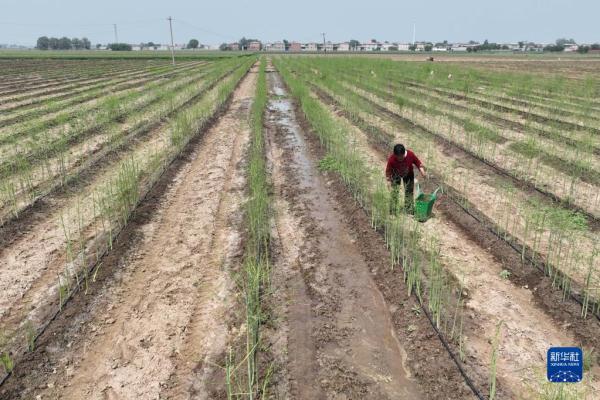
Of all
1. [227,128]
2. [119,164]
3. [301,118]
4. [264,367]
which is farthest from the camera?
[301,118]

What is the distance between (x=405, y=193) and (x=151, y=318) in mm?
3472

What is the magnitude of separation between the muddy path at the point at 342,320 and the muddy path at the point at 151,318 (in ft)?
1.87

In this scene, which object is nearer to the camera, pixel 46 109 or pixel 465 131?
pixel 465 131

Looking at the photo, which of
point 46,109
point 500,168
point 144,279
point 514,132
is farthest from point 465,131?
point 46,109

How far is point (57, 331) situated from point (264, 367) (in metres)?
1.81

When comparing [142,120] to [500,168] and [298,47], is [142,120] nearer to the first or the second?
[500,168]

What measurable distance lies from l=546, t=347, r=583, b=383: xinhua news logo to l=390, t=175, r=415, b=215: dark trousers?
352 cm

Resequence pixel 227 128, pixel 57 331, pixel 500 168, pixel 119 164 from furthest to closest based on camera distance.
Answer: pixel 227 128
pixel 119 164
pixel 500 168
pixel 57 331

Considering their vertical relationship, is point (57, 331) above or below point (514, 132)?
below

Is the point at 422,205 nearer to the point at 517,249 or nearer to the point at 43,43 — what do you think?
the point at 517,249

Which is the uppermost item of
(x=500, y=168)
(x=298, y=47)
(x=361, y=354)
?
(x=298, y=47)

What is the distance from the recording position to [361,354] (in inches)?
131

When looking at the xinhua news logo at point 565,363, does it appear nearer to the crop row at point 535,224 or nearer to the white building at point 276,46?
the crop row at point 535,224

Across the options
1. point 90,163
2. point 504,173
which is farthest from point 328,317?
point 90,163
